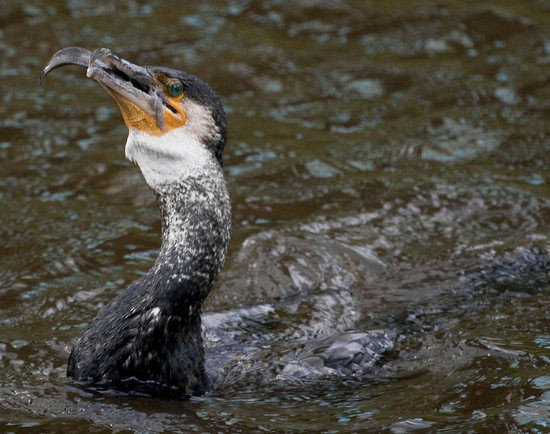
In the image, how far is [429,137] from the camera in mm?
7754

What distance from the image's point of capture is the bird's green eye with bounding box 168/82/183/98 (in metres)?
4.14

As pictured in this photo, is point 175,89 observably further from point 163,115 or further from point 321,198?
point 321,198

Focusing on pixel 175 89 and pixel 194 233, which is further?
pixel 175 89

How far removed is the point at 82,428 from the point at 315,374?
1.09 m

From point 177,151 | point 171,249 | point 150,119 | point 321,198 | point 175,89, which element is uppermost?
point 175,89

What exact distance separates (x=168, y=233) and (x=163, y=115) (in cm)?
50

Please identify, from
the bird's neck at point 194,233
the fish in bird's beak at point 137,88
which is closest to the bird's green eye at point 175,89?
the fish in bird's beak at point 137,88

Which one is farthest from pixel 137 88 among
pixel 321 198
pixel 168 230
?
pixel 321 198

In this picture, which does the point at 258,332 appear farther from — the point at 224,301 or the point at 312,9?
the point at 312,9

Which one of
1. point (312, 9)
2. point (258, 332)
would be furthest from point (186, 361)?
point (312, 9)

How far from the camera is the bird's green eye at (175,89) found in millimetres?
4137

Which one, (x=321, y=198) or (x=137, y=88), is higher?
(x=137, y=88)

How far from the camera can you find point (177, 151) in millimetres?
4051

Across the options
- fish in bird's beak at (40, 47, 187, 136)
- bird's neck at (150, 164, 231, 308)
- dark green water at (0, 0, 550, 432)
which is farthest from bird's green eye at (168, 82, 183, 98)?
dark green water at (0, 0, 550, 432)
